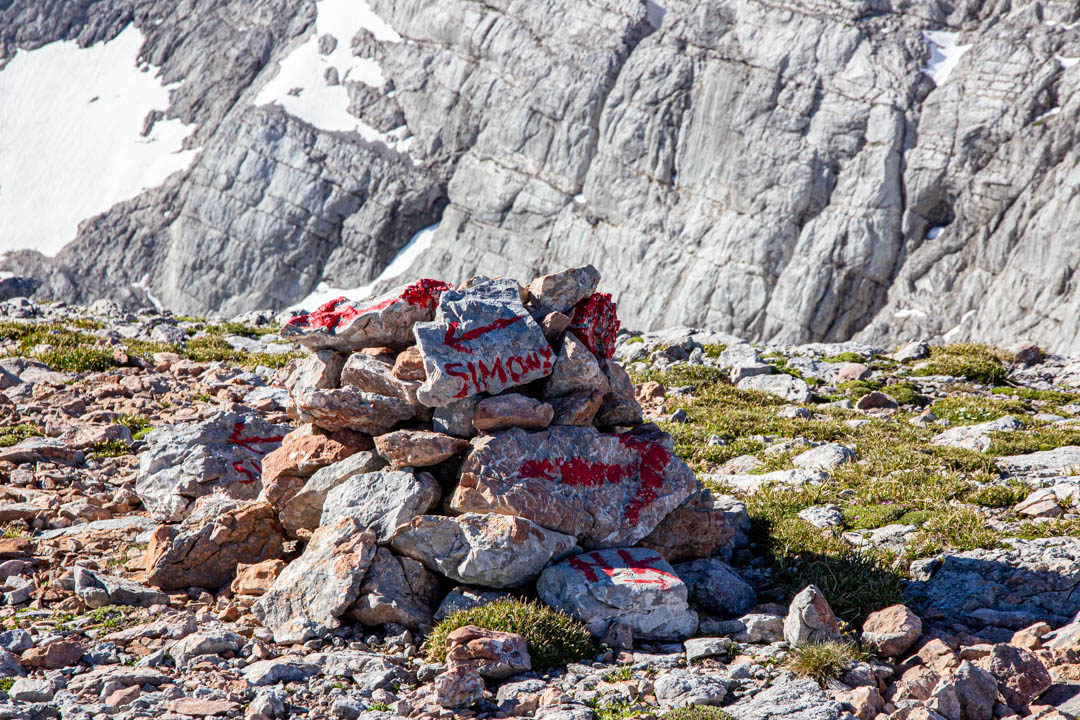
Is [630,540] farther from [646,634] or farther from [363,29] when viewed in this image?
[363,29]

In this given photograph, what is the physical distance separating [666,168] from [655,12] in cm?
1639

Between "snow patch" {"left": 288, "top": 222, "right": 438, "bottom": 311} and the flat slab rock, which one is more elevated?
"snow patch" {"left": 288, "top": 222, "right": 438, "bottom": 311}

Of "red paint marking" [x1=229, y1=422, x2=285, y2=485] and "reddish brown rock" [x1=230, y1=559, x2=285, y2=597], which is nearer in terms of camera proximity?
"reddish brown rock" [x1=230, y1=559, x2=285, y2=597]

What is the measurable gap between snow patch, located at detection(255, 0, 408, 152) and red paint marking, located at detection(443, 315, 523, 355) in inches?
3032

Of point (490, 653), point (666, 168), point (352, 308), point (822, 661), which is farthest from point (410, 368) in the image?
point (666, 168)

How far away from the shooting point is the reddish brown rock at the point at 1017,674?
7.65m

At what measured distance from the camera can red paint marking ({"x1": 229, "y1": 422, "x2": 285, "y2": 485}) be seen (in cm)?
1299

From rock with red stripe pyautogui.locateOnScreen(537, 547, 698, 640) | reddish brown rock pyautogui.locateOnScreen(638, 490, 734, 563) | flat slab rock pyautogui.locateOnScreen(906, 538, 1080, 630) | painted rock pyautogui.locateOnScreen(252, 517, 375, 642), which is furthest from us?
reddish brown rock pyautogui.locateOnScreen(638, 490, 734, 563)

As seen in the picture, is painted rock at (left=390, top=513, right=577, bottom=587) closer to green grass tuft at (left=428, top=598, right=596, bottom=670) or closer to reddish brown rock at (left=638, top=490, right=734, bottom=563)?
green grass tuft at (left=428, top=598, right=596, bottom=670)

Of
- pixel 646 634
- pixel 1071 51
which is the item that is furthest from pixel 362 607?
pixel 1071 51

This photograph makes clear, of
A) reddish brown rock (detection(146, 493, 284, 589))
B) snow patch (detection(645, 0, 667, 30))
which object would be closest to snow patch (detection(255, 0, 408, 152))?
snow patch (detection(645, 0, 667, 30))

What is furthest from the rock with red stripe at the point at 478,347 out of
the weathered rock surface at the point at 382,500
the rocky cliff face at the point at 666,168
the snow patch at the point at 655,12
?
the snow patch at the point at 655,12

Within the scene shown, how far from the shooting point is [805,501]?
42.9ft

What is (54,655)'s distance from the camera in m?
8.41
